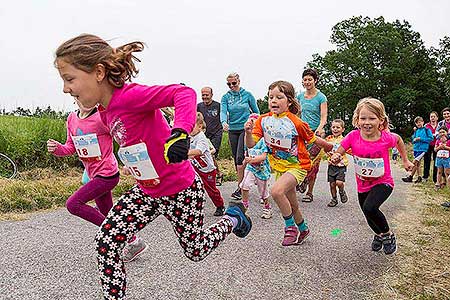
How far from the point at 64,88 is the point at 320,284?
2.42 meters

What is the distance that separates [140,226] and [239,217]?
1040 mm

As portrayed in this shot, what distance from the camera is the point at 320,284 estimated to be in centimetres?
392

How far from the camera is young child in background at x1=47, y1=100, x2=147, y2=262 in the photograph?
4.33 meters

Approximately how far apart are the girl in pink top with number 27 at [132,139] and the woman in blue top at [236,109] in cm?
497

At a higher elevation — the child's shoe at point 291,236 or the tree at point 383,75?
the child's shoe at point 291,236

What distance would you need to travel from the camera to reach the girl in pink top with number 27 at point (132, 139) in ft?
9.73

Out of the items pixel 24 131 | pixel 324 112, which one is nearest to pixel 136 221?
pixel 324 112

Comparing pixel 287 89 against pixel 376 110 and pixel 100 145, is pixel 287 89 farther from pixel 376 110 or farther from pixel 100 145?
→ pixel 100 145

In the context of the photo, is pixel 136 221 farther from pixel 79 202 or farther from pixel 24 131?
pixel 24 131

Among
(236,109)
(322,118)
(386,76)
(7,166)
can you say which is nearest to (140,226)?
(322,118)

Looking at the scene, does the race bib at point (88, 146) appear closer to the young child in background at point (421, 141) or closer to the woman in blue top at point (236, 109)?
the woman in blue top at point (236, 109)

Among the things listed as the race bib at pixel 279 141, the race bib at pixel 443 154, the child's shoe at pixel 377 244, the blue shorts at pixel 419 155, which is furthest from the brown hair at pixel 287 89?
the blue shorts at pixel 419 155

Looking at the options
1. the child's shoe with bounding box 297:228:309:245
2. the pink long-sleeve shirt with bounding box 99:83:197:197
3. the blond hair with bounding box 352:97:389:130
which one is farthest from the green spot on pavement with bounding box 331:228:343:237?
the pink long-sleeve shirt with bounding box 99:83:197:197

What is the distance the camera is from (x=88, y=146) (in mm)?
4512
